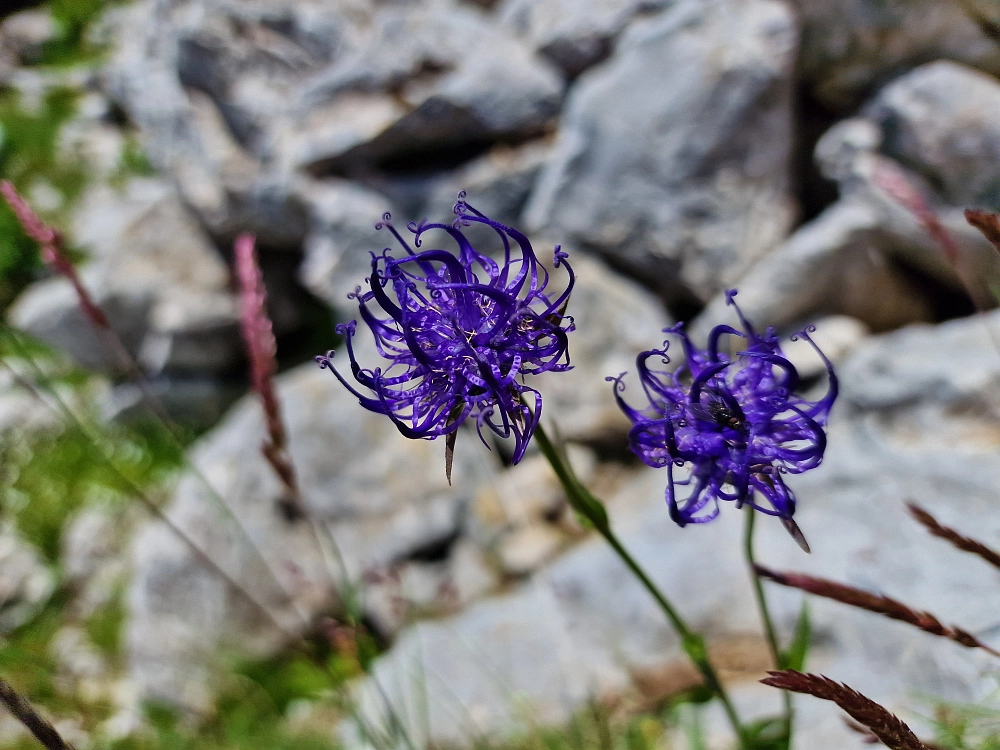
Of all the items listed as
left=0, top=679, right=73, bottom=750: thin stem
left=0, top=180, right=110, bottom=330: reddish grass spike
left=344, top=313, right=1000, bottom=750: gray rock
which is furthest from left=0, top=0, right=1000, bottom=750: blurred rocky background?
left=0, top=679, right=73, bottom=750: thin stem

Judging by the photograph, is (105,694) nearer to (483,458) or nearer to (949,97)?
(483,458)

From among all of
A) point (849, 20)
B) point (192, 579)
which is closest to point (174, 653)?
point (192, 579)

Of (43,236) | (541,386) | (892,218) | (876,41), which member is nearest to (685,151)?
(876,41)

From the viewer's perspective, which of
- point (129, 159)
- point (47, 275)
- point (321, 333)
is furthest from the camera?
point (129, 159)

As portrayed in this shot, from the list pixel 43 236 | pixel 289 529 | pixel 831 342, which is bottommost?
pixel 289 529

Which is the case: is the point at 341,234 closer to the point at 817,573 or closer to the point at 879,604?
the point at 817,573

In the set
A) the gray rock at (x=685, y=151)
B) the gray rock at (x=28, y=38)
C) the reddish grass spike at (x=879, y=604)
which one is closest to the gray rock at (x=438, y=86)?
the gray rock at (x=685, y=151)

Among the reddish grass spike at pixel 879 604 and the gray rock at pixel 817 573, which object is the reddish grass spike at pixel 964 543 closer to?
the reddish grass spike at pixel 879 604
